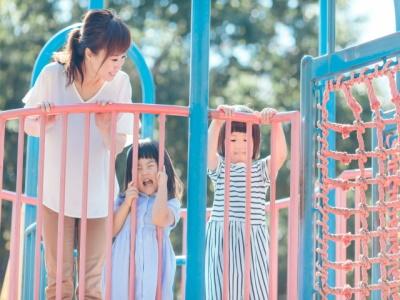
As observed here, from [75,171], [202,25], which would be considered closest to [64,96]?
[75,171]

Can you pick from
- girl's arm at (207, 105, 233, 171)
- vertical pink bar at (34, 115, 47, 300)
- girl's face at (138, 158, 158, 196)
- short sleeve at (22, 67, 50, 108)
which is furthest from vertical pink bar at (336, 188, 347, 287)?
vertical pink bar at (34, 115, 47, 300)

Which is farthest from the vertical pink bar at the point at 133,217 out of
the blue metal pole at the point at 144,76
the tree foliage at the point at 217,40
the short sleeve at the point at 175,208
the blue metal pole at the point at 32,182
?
the tree foliage at the point at 217,40

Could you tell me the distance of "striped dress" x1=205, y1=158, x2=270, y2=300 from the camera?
4.23 m

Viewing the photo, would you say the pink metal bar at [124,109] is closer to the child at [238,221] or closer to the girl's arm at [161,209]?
the girl's arm at [161,209]

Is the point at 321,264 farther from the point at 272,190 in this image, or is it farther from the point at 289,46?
the point at 289,46

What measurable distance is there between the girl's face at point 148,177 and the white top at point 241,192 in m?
0.31

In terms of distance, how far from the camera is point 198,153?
3723mm

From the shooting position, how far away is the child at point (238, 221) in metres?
4.23

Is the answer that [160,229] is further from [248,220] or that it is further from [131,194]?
[248,220]

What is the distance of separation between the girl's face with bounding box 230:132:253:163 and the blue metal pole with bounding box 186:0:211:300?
1.77 feet

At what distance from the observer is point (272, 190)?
3.92 meters

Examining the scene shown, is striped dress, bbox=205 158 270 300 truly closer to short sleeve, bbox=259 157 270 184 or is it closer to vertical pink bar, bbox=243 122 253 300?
short sleeve, bbox=259 157 270 184

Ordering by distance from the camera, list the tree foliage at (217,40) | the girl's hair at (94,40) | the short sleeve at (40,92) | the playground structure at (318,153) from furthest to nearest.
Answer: the tree foliage at (217,40) < the short sleeve at (40,92) < the girl's hair at (94,40) < the playground structure at (318,153)

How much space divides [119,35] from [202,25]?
45cm
